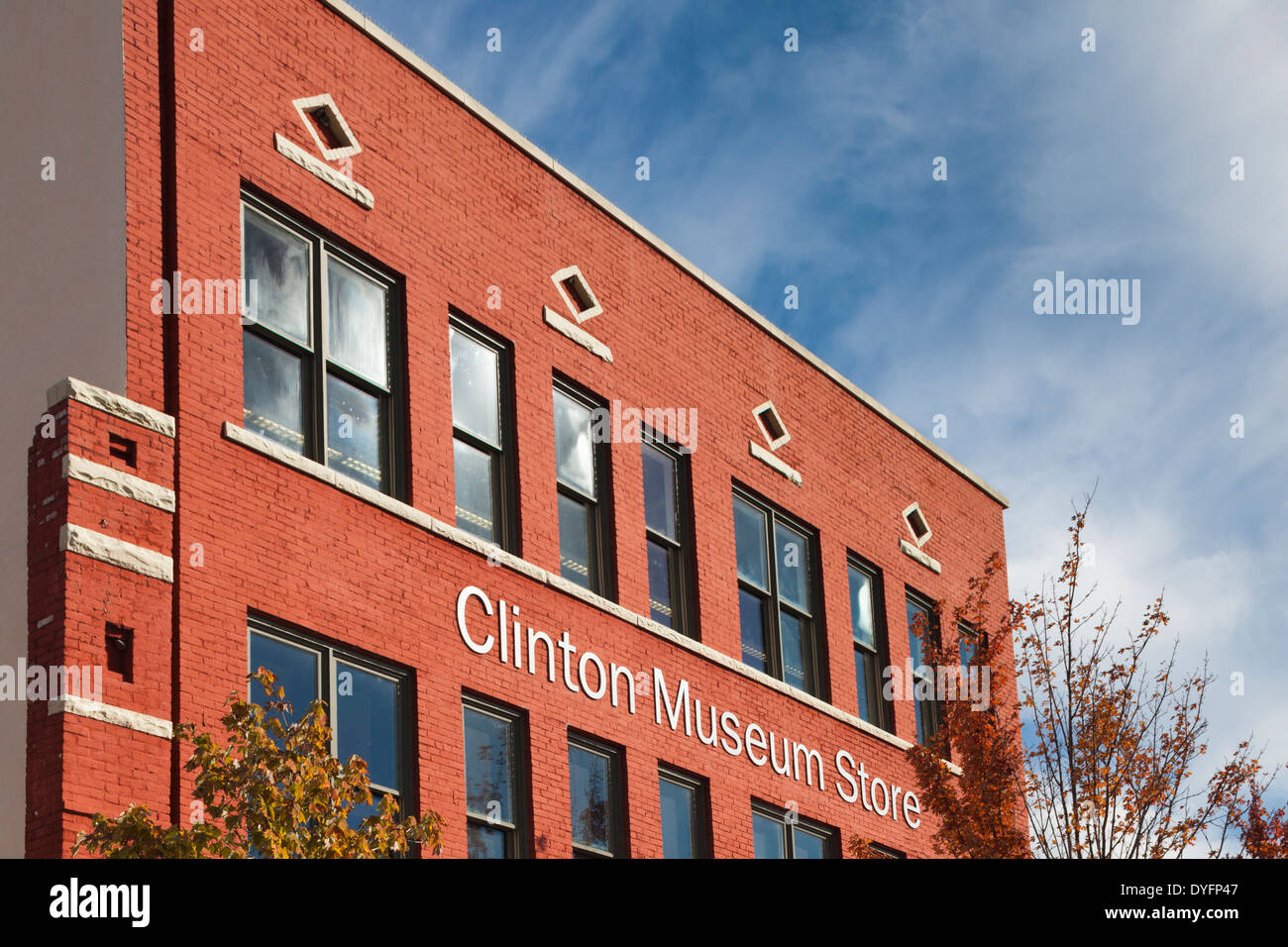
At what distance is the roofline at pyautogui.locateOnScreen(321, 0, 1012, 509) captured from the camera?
17906mm

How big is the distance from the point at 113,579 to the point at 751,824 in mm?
9444

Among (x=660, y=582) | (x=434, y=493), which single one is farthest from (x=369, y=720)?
(x=660, y=582)

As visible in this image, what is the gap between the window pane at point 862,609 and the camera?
24.1 meters

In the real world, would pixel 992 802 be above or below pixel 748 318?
below

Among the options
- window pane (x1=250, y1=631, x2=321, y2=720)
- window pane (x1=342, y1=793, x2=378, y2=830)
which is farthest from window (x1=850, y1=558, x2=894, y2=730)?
window pane (x1=250, y1=631, x2=321, y2=720)

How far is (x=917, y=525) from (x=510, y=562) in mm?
10230

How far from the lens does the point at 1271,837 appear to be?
3181 centimetres

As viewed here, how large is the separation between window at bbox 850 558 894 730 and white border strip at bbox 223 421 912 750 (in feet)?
2.76

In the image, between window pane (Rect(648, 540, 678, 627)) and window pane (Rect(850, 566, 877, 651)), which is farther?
window pane (Rect(850, 566, 877, 651))

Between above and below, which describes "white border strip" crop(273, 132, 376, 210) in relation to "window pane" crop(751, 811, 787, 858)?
above

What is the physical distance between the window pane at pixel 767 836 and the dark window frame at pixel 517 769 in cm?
421

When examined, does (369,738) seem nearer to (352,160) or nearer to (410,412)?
(410,412)

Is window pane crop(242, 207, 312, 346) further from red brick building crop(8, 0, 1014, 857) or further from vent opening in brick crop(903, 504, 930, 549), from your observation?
vent opening in brick crop(903, 504, 930, 549)
